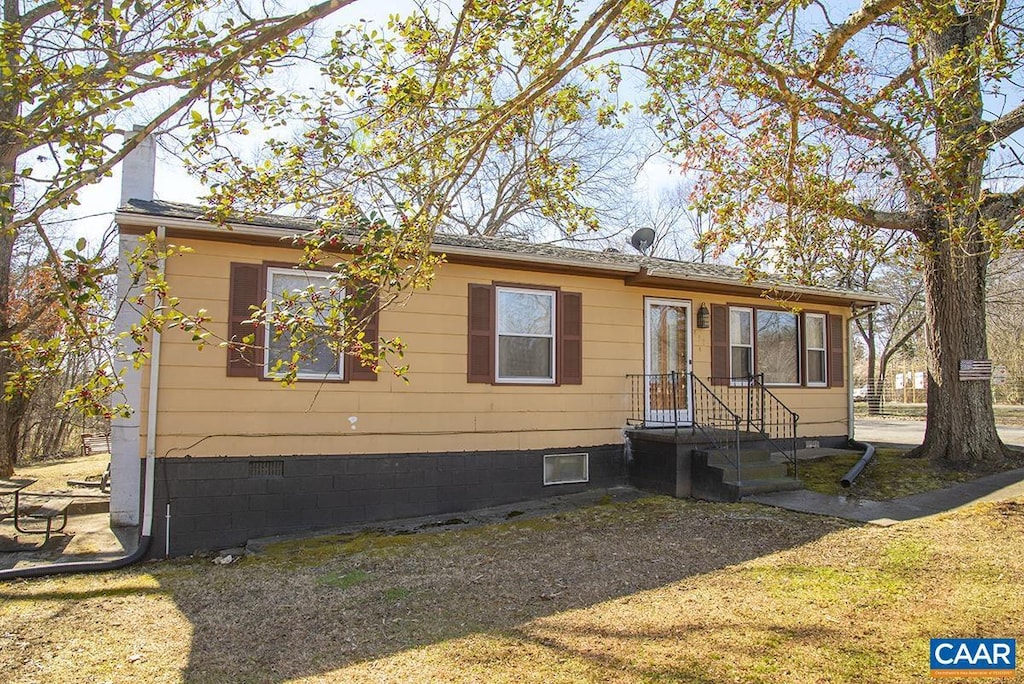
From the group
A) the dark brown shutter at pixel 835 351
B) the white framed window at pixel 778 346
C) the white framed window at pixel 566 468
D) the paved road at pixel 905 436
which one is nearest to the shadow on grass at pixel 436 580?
the white framed window at pixel 566 468

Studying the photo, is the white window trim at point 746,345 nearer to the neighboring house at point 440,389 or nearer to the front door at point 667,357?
the neighboring house at point 440,389

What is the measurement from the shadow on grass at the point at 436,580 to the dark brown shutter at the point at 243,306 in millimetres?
2011

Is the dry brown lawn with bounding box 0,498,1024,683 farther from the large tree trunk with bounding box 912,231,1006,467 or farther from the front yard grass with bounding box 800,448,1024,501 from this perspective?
the large tree trunk with bounding box 912,231,1006,467

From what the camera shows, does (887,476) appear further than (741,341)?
No

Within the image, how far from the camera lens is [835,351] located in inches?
457

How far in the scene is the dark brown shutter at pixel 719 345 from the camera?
33.8 feet

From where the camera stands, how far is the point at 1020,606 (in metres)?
4.34

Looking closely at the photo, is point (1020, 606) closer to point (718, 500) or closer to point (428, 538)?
point (718, 500)

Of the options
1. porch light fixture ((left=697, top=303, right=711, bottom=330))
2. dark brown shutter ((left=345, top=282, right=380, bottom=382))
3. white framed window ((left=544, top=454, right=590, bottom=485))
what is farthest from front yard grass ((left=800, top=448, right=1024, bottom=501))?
dark brown shutter ((left=345, top=282, right=380, bottom=382))

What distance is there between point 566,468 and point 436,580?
12.4 ft

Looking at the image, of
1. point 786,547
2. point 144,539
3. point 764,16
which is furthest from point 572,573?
point 764,16

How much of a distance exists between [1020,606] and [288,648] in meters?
4.77

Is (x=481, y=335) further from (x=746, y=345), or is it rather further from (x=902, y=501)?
(x=902, y=501)

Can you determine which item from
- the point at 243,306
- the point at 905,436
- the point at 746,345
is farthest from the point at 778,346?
the point at 243,306
